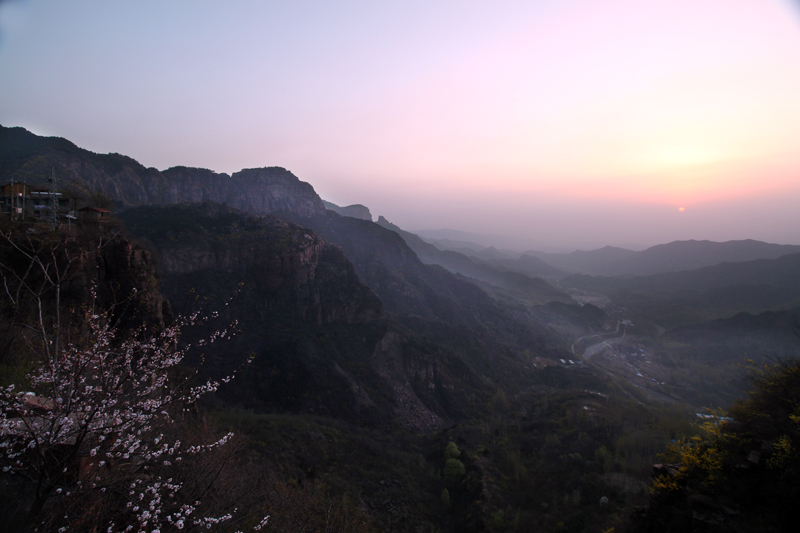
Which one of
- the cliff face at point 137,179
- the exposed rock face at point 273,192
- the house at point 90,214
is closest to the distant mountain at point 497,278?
the exposed rock face at point 273,192

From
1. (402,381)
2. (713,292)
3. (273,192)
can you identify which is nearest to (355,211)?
(273,192)

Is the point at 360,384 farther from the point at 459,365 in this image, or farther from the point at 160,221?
the point at 160,221

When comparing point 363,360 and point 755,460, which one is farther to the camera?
point 363,360

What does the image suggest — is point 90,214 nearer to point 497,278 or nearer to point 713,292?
point 497,278

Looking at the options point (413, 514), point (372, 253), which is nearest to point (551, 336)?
point (372, 253)

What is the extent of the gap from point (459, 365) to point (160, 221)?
53.9 meters

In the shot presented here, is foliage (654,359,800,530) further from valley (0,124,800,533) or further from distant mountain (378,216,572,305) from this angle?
distant mountain (378,216,572,305)

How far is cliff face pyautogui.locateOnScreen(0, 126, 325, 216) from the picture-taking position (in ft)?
177

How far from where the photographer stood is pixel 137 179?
7581cm

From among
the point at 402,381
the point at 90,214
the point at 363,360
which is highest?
the point at 90,214

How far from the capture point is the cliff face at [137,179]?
177ft

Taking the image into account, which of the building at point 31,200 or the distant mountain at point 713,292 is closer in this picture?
the building at point 31,200

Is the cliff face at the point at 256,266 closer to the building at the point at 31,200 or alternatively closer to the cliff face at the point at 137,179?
the cliff face at the point at 137,179

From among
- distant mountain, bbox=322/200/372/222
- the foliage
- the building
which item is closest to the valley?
the foliage
